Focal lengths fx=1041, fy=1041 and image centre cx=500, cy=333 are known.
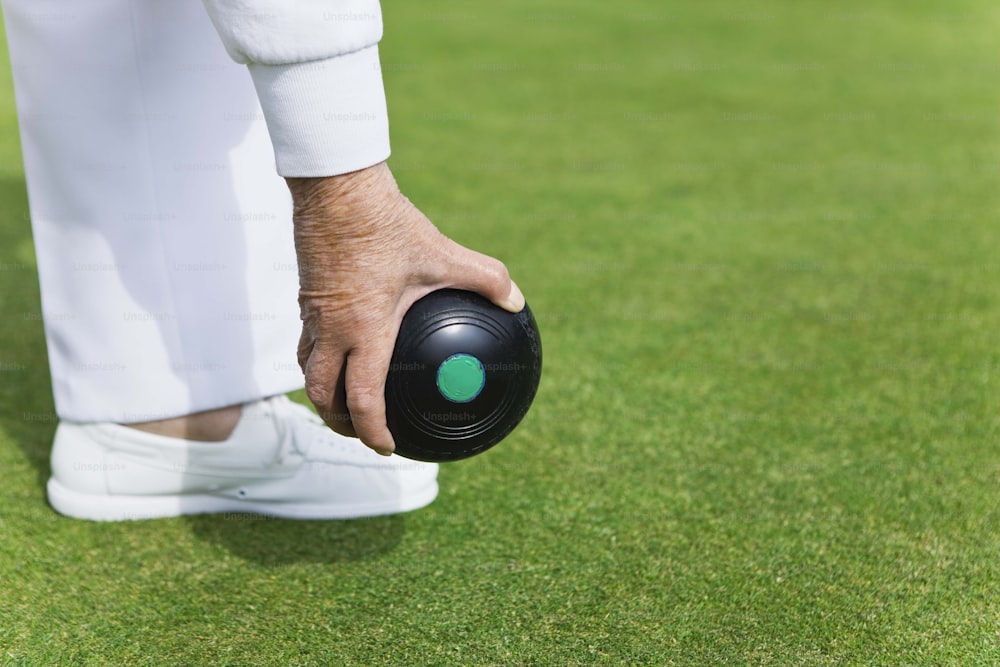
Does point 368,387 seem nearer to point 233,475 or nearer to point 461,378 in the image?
point 461,378

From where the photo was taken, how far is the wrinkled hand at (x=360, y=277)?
51.8 inches

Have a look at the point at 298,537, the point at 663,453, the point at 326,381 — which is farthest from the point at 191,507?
the point at 663,453

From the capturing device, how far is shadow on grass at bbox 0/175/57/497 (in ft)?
7.32

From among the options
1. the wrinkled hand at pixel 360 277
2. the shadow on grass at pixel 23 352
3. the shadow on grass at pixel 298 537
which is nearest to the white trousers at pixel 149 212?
the shadow on grass at pixel 298 537

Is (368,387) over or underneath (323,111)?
underneath

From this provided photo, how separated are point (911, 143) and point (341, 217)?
12.5 ft

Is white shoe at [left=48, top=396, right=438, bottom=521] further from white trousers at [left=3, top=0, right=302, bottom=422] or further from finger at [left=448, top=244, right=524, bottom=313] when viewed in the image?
finger at [left=448, top=244, right=524, bottom=313]

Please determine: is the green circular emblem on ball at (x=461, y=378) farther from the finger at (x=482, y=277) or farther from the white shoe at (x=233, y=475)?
the white shoe at (x=233, y=475)

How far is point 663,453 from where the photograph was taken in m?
2.18

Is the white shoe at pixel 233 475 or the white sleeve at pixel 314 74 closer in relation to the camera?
the white sleeve at pixel 314 74

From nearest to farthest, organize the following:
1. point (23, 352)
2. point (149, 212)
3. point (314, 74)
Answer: point (314, 74), point (149, 212), point (23, 352)

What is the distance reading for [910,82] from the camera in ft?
18.1

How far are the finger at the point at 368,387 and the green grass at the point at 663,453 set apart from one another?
1.30 feet

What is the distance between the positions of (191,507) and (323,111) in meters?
0.99
